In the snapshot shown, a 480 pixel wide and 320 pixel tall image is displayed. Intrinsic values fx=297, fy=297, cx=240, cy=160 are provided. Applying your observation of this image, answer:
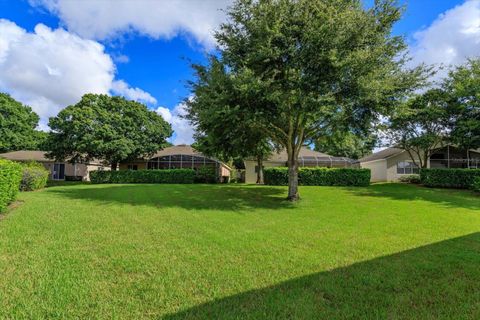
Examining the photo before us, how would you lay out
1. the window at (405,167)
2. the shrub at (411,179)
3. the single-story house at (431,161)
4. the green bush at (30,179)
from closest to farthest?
the green bush at (30,179) → the shrub at (411,179) → the single-story house at (431,161) → the window at (405,167)

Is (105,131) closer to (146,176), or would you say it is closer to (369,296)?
(146,176)

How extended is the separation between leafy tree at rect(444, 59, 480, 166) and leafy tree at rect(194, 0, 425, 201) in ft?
31.5

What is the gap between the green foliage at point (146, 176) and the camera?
1042 inches

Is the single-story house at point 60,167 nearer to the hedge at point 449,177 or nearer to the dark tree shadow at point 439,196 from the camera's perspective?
the dark tree shadow at point 439,196

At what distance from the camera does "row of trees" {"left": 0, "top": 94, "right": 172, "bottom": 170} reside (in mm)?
26219

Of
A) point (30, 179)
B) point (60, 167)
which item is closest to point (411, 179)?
point (30, 179)

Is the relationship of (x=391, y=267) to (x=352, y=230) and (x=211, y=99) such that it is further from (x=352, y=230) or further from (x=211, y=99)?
(x=211, y=99)

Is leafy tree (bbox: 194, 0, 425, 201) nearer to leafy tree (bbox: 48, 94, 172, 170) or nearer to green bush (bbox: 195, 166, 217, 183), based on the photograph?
green bush (bbox: 195, 166, 217, 183)

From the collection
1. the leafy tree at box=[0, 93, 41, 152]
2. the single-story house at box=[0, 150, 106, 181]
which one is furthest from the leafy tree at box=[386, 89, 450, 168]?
the leafy tree at box=[0, 93, 41, 152]

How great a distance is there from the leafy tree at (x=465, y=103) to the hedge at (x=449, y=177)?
1.92 m

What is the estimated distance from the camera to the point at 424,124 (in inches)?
927

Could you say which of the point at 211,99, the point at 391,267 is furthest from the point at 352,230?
the point at 211,99

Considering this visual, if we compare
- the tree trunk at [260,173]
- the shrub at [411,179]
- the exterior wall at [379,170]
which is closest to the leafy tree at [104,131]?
the tree trunk at [260,173]

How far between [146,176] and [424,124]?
2364cm
